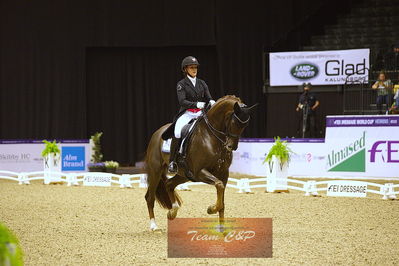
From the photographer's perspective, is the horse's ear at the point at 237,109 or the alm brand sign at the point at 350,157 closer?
the horse's ear at the point at 237,109

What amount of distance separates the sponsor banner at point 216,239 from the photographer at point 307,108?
14.1 metres

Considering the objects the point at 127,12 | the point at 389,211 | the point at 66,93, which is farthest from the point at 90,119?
the point at 389,211

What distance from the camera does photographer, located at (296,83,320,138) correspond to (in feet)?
71.2

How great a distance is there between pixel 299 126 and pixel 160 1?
7685mm

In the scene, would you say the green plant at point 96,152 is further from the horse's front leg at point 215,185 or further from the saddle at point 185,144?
the horse's front leg at point 215,185

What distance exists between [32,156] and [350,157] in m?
10.7

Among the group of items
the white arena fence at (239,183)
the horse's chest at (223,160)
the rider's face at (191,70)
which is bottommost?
the white arena fence at (239,183)

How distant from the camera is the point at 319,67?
22359 millimetres

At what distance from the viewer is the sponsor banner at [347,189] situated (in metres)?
14.4

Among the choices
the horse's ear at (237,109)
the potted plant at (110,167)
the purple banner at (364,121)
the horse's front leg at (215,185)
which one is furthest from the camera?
the potted plant at (110,167)

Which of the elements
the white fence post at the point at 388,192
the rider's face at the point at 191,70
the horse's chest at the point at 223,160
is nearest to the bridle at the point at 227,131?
the horse's chest at the point at 223,160

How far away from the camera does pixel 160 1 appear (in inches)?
1023

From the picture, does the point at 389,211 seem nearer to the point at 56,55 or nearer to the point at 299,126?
the point at 299,126

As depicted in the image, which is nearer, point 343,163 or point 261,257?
point 261,257
